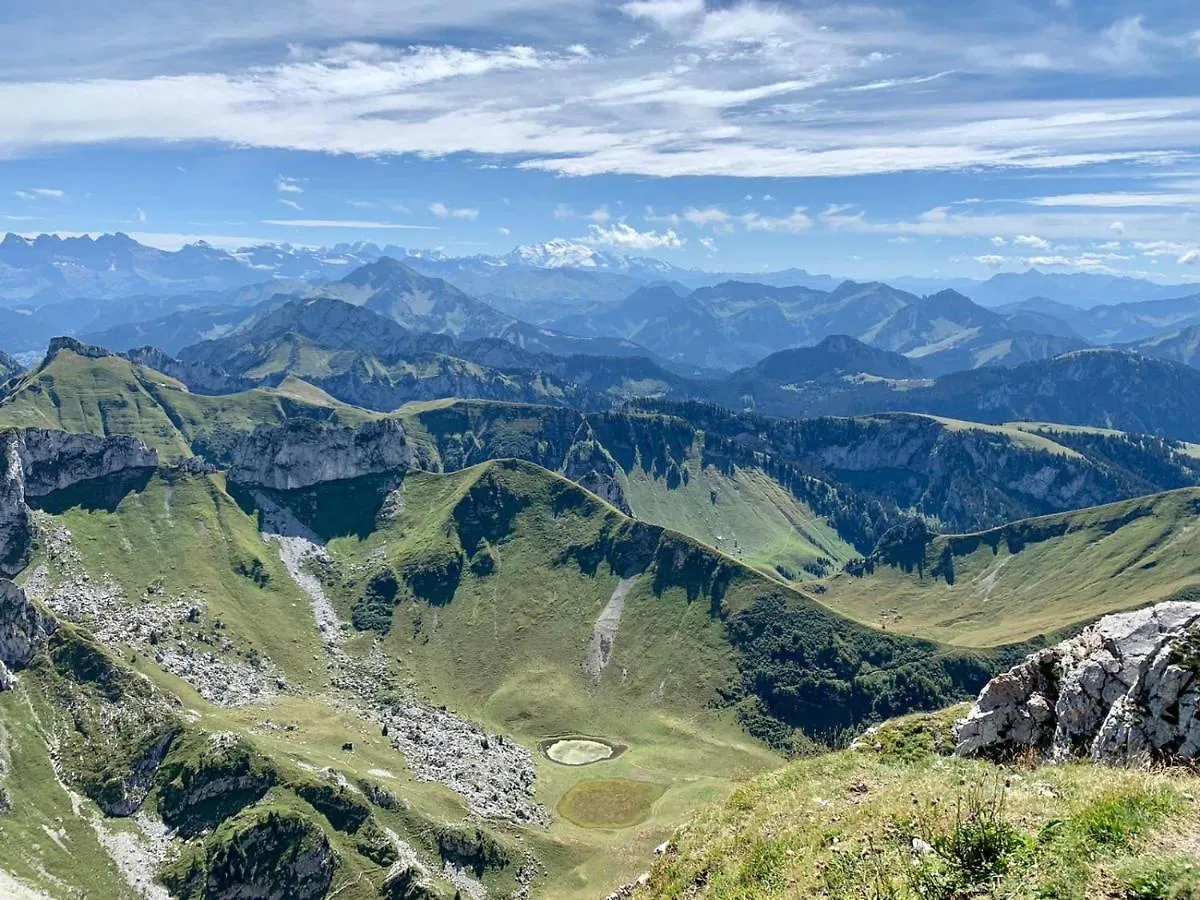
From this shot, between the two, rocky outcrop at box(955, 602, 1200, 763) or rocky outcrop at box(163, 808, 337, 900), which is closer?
rocky outcrop at box(955, 602, 1200, 763)

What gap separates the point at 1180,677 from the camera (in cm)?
2861

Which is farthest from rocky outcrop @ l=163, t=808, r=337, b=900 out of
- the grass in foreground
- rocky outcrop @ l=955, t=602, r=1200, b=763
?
rocky outcrop @ l=955, t=602, r=1200, b=763

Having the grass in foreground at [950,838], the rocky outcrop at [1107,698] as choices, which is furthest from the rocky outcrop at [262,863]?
the rocky outcrop at [1107,698]

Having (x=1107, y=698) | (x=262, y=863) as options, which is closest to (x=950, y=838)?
(x=1107, y=698)

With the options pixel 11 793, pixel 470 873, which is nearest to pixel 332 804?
pixel 470 873

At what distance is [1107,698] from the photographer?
106 feet

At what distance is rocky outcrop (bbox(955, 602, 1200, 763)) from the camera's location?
28.3 m

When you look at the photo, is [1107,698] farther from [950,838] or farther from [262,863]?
[262,863]

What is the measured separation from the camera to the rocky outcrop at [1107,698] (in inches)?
1114

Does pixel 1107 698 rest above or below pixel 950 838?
below

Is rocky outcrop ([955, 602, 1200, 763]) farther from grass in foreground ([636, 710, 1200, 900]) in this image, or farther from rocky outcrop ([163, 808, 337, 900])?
rocky outcrop ([163, 808, 337, 900])

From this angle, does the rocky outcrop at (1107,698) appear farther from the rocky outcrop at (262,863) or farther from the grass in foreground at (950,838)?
the rocky outcrop at (262,863)

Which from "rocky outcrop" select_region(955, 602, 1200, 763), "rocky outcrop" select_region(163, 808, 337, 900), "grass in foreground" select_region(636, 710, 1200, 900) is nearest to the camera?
"grass in foreground" select_region(636, 710, 1200, 900)

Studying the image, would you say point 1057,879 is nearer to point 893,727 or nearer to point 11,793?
point 893,727
